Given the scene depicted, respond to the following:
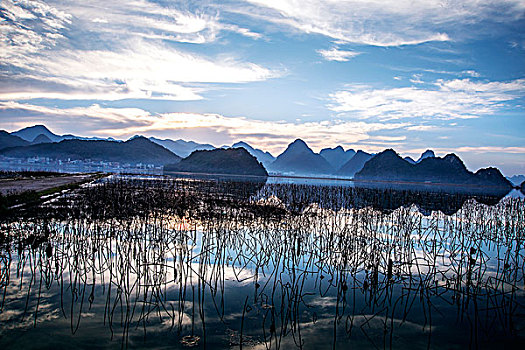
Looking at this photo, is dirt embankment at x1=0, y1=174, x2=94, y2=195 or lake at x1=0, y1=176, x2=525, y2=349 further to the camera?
dirt embankment at x1=0, y1=174, x2=94, y2=195

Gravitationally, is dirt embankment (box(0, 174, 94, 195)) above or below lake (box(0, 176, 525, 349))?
above

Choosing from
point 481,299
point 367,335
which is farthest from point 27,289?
point 481,299

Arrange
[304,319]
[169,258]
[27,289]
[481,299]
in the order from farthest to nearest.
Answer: [169,258] < [481,299] < [27,289] < [304,319]

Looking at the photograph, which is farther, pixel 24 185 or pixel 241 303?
pixel 24 185

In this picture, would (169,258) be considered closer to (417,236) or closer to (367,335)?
(367,335)

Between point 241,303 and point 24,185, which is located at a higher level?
point 24,185

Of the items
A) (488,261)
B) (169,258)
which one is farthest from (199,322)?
(488,261)

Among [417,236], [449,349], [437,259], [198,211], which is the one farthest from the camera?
[198,211]

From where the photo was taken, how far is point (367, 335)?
227 inches

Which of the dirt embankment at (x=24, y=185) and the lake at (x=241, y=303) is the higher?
the dirt embankment at (x=24, y=185)

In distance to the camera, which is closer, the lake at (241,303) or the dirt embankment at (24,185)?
the lake at (241,303)

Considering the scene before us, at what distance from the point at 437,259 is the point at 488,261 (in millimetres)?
2172

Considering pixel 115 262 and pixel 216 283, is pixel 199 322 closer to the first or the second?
pixel 216 283

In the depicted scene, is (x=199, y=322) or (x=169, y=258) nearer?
(x=199, y=322)
